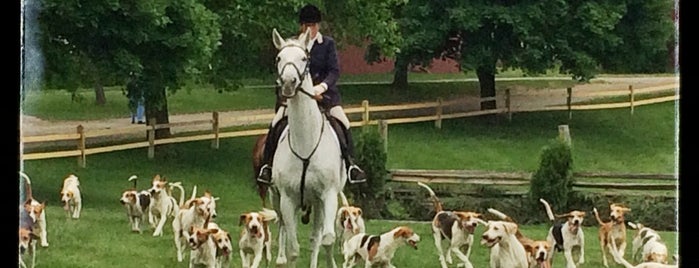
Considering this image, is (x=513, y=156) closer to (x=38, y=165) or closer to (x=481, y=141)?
(x=481, y=141)

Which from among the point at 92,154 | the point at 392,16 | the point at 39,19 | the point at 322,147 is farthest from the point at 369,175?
the point at 39,19

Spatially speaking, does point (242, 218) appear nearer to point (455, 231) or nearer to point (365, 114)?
point (365, 114)

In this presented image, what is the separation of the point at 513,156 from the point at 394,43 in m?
0.48

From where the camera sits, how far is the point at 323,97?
141 inches

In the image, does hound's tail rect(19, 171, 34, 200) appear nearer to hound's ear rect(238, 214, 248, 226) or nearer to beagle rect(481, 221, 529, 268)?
hound's ear rect(238, 214, 248, 226)

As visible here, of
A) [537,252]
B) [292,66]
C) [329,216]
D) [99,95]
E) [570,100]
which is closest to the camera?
[292,66]

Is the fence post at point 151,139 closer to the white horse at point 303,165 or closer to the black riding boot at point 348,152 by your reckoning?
the white horse at point 303,165

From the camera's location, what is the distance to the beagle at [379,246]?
358 centimetres

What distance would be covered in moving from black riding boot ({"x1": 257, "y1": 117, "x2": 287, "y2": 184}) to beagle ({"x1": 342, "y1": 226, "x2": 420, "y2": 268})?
0.31 metres

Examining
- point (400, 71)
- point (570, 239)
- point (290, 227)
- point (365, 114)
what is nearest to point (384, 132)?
point (365, 114)

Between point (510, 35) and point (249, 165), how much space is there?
33.9 inches

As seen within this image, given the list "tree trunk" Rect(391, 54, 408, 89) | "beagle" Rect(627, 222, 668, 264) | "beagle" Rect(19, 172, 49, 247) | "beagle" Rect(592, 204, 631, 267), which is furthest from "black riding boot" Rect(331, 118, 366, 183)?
"beagle" Rect(19, 172, 49, 247)

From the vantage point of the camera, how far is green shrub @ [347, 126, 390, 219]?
3670 mm

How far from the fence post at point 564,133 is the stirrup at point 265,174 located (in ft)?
2.79
